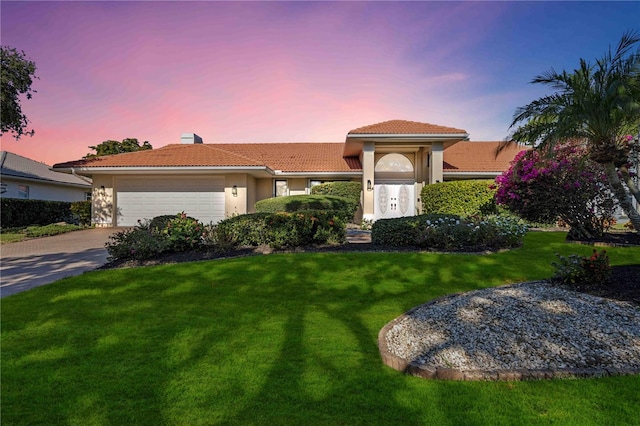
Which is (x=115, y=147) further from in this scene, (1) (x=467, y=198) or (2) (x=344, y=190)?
(1) (x=467, y=198)

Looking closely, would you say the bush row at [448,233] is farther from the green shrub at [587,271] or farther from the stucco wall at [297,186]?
the stucco wall at [297,186]

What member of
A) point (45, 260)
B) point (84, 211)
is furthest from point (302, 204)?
point (84, 211)

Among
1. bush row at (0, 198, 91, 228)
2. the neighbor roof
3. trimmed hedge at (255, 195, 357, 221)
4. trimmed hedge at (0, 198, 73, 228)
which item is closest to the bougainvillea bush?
trimmed hedge at (255, 195, 357, 221)

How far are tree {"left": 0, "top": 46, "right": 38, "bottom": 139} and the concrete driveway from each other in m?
9.04

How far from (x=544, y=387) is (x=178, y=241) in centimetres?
821

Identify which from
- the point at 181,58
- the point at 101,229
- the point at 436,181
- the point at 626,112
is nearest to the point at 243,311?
the point at 626,112

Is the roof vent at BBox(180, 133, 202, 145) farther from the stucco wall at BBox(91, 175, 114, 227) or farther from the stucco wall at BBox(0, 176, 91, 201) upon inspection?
the stucco wall at BBox(0, 176, 91, 201)

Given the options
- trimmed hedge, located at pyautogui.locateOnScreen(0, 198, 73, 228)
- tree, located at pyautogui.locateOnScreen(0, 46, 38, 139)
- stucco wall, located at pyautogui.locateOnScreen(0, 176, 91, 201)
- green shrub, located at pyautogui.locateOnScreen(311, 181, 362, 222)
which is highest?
tree, located at pyautogui.locateOnScreen(0, 46, 38, 139)

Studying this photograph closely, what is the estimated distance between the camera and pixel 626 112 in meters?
5.29

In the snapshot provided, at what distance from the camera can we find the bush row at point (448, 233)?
334 inches

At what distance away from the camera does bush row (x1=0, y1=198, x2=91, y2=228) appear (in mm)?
17969

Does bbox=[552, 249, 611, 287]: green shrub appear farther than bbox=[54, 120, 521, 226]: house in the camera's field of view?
No

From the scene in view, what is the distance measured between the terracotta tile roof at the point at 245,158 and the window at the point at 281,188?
91 centimetres

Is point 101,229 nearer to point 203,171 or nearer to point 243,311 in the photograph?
point 203,171
